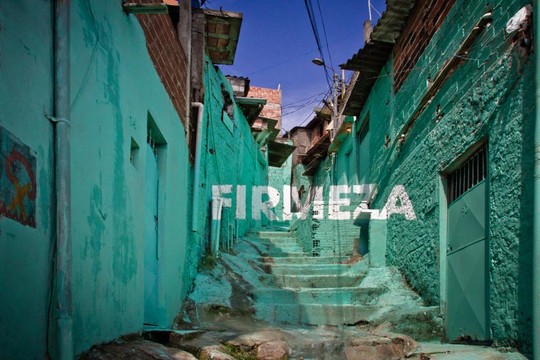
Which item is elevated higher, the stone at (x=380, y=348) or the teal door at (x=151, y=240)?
the teal door at (x=151, y=240)

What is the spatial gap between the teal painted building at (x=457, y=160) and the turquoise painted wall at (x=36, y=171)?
3.28 meters

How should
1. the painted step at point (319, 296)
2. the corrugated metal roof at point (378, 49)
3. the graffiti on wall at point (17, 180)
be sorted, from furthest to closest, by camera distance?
the corrugated metal roof at point (378, 49) → the painted step at point (319, 296) → the graffiti on wall at point (17, 180)

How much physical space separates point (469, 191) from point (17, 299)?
181 inches

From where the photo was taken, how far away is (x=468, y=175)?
19.7 feet


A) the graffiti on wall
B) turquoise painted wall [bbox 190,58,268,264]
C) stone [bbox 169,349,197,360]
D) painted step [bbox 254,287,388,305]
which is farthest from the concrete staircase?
the graffiti on wall

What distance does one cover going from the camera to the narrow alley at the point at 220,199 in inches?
110

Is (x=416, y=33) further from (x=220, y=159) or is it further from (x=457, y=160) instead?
(x=220, y=159)

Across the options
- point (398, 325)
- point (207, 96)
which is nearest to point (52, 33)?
point (398, 325)

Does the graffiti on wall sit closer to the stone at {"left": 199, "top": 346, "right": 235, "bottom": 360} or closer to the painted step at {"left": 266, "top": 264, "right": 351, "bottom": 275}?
the stone at {"left": 199, "top": 346, "right": 235, "bottom": 360}

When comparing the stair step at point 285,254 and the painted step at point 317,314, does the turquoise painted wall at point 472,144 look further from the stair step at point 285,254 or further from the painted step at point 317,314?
the stair step at point 285,254

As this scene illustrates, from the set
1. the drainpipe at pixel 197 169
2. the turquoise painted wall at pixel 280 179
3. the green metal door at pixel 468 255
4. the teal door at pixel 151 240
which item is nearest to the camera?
the green metal door at pixel 468 255

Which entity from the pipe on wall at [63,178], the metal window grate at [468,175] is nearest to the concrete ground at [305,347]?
the pipe on wall at [63,178]

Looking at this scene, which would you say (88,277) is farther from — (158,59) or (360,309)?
(360,309)

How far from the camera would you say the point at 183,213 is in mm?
7340
